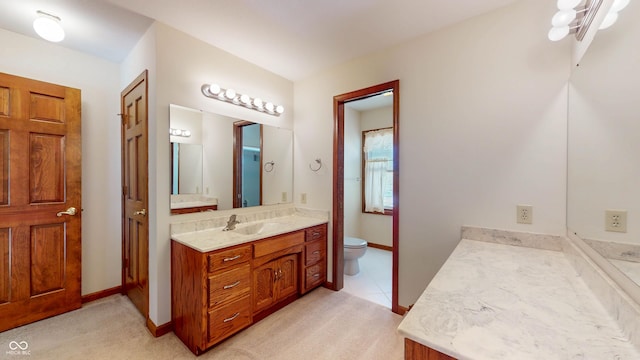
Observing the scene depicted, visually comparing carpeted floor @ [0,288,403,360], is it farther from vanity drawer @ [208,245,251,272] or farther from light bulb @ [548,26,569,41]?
light bulb @ [548,26,569,41]

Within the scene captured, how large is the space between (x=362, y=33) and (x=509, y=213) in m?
1.78

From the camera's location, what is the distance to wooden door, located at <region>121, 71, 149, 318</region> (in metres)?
2.04

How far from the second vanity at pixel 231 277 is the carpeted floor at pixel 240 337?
131mm

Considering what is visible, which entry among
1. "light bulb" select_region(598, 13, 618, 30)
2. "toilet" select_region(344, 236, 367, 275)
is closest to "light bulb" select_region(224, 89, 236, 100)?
"toilet" select_region(344, 236, 367, 275)

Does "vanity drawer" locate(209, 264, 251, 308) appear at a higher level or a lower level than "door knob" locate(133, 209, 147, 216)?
lower

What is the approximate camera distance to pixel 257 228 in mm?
2516

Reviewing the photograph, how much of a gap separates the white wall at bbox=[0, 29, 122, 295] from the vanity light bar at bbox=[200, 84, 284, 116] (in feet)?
3.74

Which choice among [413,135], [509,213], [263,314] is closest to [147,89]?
[263,314]

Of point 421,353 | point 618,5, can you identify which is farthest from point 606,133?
point 421,353

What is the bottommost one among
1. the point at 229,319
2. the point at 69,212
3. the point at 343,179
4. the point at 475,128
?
the point at 229,319

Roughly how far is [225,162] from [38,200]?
1491 millimetres

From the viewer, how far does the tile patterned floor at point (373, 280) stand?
2580mm

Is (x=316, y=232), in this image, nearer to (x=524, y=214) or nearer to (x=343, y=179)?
(x=343, y=179)

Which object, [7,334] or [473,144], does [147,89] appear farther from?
[473,144]
